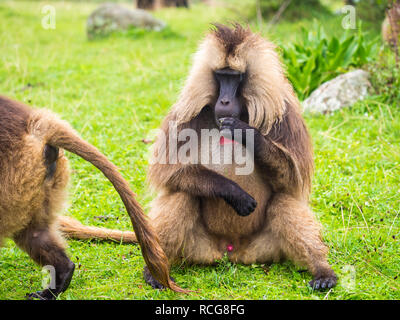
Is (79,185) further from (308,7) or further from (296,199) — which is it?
(308,7)

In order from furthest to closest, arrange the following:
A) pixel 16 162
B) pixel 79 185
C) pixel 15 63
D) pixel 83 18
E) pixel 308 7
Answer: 1. pixel 83 18
2. pixel 308 7
3. pixel 15 63
4. pixel 79 185
5. pixel 16 162

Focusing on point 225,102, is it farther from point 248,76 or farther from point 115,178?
point 115,178

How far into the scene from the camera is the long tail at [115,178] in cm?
343

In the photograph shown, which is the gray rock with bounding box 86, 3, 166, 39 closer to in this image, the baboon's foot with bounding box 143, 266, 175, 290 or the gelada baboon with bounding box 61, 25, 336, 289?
the gelada baboon with bounding box 61, 25, 336, 289

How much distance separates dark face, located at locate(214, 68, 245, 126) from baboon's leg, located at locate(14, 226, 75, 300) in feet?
4.65

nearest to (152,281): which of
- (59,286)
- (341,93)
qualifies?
(59,286)

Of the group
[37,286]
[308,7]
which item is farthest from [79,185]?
[308,7]

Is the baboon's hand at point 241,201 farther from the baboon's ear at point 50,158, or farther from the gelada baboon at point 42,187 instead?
the baboon's ear at point 50,158

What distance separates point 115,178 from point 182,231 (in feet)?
2.78

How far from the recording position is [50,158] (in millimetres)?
3631

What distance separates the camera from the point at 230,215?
4.24 m

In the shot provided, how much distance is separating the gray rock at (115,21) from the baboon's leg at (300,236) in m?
8.45
